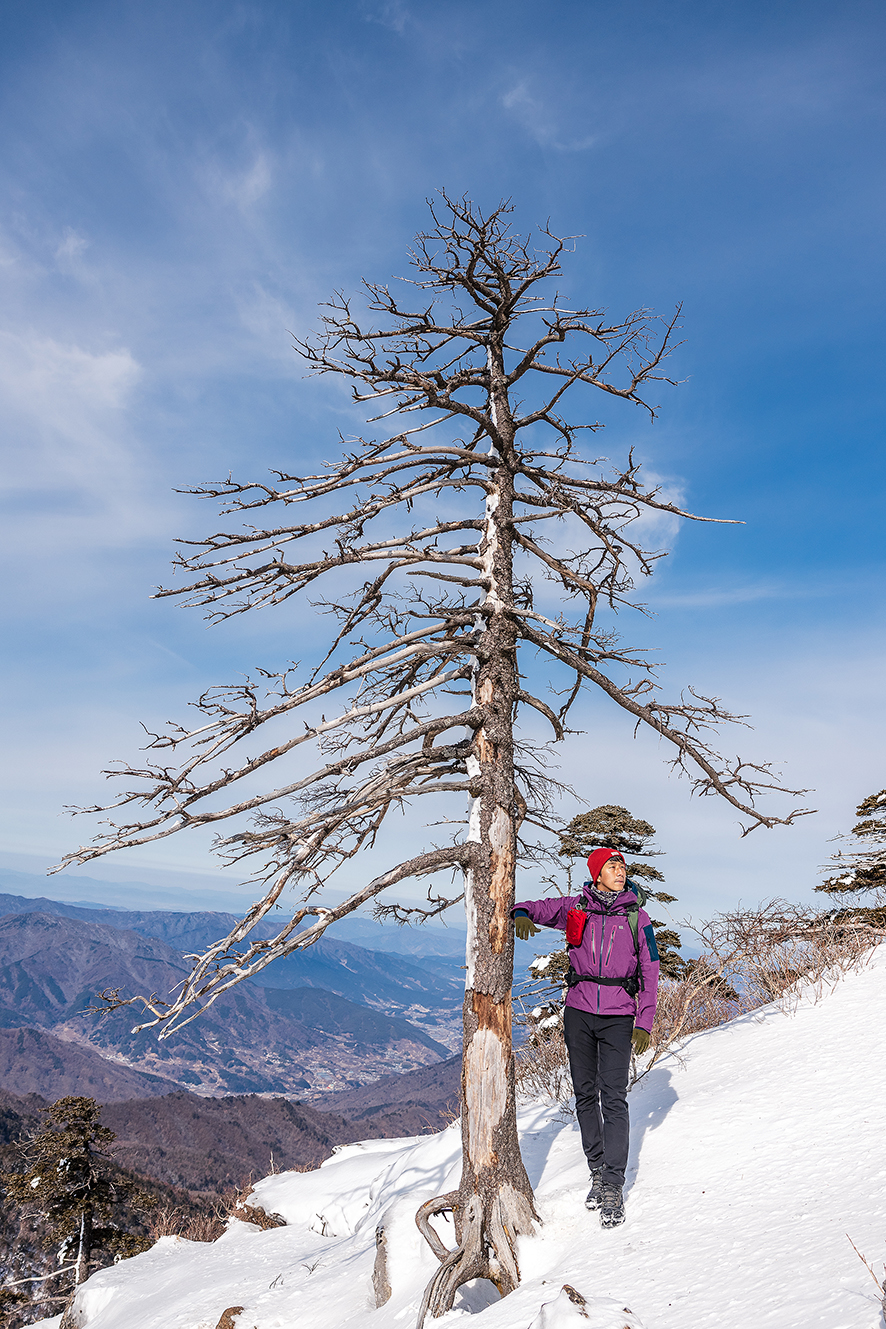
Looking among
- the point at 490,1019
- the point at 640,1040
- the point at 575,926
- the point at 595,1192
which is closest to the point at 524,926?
the point at 575,926

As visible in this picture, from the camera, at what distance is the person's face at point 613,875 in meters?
4.98

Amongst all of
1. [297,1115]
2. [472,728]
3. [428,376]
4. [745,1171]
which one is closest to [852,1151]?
[745,1171]

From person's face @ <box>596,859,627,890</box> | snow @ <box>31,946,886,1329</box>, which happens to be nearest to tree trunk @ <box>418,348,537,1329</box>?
snow @ <box>31,946,886,1329</box>

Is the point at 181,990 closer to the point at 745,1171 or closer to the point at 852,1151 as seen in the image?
the point at 745,1171

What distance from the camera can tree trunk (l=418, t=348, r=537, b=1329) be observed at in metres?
4.51

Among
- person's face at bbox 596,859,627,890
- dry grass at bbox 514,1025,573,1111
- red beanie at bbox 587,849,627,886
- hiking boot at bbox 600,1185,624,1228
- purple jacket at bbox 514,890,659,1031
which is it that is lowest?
dry grass at bbox 514,1025,573,1111

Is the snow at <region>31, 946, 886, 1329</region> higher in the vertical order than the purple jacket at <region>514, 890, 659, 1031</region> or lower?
lower

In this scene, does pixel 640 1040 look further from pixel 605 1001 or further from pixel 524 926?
pixel 524 926

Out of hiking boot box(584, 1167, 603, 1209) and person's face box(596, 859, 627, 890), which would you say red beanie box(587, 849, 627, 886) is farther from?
hiking boot box(584, 1167, 603, 1209)

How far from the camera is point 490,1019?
4.97 m

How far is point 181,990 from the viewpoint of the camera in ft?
14.3

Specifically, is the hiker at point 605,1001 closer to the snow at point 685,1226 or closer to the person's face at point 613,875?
the person's face at point 613,875

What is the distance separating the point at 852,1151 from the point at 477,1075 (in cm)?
225

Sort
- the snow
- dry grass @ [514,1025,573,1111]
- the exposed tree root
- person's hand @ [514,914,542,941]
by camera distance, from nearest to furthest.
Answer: the snow → the exposed tree root → person's hand @ [514,914,542,941] → dry grass @ [514,1025,573,1111]
